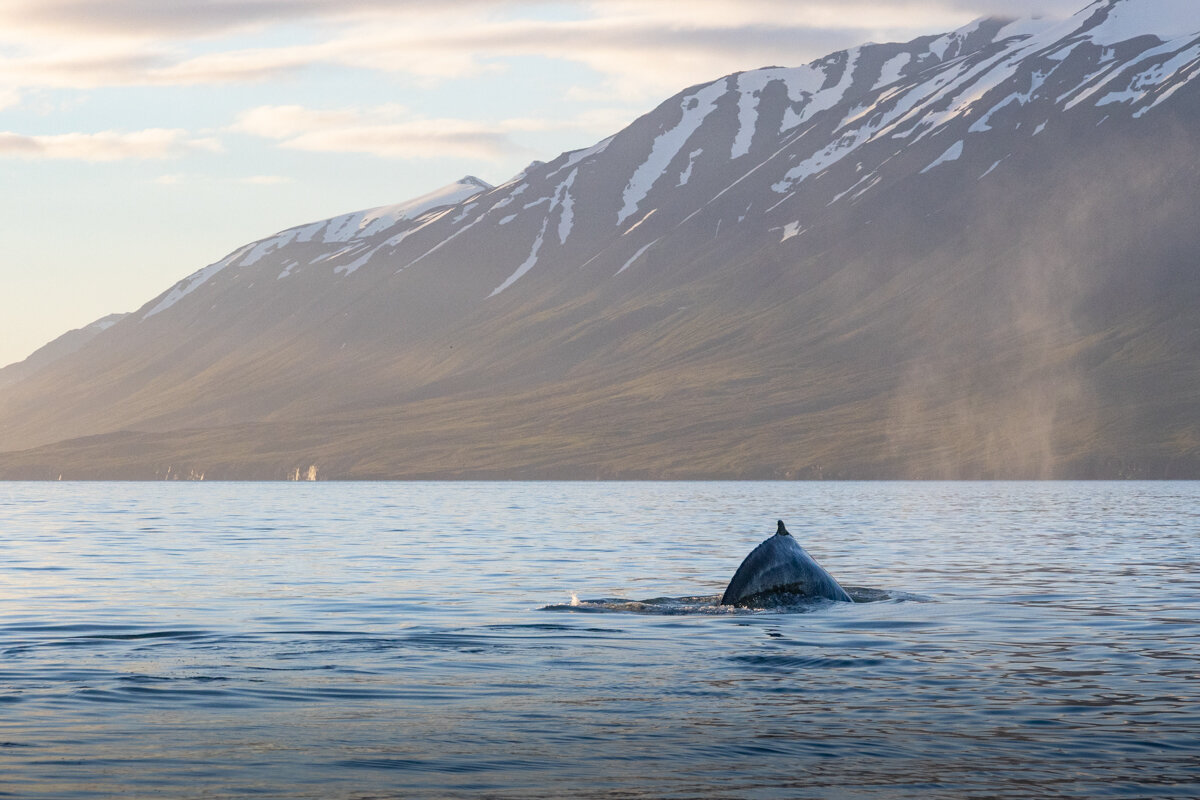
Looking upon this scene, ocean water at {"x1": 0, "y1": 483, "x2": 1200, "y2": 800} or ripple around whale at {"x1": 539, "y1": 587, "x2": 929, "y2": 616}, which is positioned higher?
ripple around whale at {"x1": 539, "y1": 587, "x2": 929, "y2": 616}

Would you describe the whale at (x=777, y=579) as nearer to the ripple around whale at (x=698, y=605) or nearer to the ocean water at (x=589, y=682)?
the ripple around whale at (x=698, y=605)

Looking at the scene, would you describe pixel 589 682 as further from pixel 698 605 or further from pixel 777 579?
pixel 698 605

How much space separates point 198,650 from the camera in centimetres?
2692

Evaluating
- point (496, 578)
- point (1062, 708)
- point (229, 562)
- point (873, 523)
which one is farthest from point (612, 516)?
point (1062, 708)

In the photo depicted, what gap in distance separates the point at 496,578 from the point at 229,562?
12.4 meters

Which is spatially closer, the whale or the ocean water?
the ocean water

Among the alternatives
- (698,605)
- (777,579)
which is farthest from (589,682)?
(698,605)

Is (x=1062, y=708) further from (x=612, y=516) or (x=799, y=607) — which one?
(x=612, y=516)

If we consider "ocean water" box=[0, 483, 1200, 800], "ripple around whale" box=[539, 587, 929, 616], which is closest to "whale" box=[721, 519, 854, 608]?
"ripple around whale" box=[539, 587, 929, 616]

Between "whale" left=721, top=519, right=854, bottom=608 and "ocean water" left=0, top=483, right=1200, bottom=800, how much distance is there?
721 mm

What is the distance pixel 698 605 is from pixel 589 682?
41.1 feet

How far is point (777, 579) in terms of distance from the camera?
3447cm

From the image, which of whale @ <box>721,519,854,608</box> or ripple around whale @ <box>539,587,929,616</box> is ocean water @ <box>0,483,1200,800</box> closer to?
ripple around whale @ <box>539,587,929,616</box>

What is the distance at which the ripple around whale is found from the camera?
33.6 meters
